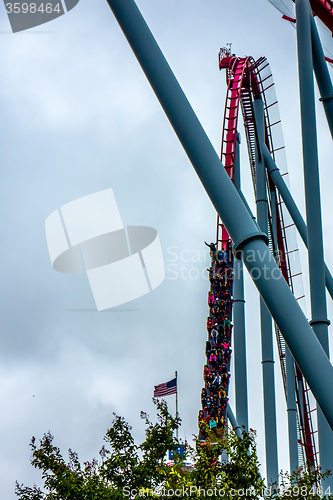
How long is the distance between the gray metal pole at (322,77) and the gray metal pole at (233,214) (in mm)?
3548

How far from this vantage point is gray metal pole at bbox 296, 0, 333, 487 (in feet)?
19.5

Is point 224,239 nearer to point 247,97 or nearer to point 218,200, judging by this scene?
point 247,97

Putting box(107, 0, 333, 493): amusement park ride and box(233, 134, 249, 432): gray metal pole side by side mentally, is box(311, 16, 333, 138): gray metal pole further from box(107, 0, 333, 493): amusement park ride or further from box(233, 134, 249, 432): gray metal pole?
box(233, 134, 249, 432): gray metal pole

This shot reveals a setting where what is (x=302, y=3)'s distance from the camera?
21.1 ft

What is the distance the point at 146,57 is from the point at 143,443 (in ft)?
11.7

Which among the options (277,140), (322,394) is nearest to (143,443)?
(322,394)

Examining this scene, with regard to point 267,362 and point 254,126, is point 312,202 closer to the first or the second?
point 267,362

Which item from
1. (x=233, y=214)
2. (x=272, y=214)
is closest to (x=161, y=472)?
(x=233, y=214)

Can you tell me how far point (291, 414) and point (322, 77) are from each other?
9770 mm

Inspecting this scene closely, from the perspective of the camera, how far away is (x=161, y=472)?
4.42m

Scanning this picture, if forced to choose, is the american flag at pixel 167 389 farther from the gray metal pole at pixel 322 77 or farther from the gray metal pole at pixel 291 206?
the gray metal pole at pixel 322 77

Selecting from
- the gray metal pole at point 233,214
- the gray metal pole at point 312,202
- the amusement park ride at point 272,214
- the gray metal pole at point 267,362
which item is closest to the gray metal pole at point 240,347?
the amusement park ride at point 272,214

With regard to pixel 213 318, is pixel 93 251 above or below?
above

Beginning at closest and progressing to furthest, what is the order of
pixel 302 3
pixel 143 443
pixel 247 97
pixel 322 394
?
pixel 322 394 < pixel 143 443 < pixel 302 3 < pixel 247 97
